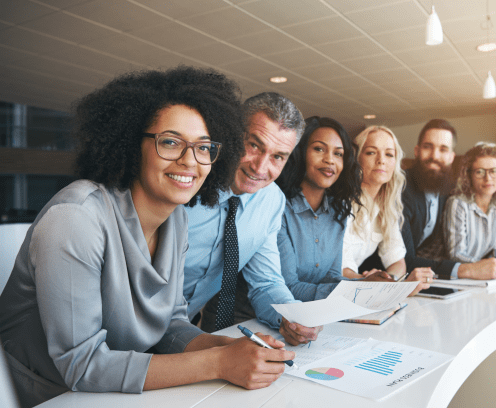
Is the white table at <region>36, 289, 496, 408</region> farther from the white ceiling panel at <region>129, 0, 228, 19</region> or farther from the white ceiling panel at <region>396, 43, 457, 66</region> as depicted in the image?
the white ceiling panel at <region>396, 43, 457, 66</region>

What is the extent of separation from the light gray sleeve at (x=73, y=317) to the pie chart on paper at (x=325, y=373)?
36cm

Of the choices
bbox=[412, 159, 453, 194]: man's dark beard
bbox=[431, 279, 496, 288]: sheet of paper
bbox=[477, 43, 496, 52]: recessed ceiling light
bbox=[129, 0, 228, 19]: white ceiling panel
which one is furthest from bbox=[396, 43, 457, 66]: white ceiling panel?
bbox=[431, 279, 496, 288]: sheet of paper

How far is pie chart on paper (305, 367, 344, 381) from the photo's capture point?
925mm

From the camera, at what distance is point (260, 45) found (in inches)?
190

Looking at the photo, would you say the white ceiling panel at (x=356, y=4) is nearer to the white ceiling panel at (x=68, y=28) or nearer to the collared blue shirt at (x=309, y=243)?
the white ceiling panel at (x=68, y=28)

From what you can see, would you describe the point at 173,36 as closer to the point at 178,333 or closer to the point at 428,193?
the point at 428,193

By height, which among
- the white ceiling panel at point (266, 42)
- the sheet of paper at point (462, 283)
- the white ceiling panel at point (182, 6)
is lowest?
the sheet of paper at point (462, 283)

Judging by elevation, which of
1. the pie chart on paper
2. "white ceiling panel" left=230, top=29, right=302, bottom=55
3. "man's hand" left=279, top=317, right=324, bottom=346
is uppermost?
"white ceiling panel" left=230, top=29, right=302, bottom=55

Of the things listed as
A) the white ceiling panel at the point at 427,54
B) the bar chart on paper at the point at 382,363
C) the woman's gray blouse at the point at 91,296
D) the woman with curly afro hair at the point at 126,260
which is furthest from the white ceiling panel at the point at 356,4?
the bar chart on paper at the point at 382,363

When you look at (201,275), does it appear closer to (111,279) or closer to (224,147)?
(224,147)

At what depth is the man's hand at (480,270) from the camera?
7.36 ft

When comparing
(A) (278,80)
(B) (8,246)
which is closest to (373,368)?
(B) (8,246)

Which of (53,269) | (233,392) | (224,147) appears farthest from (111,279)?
(224,147)

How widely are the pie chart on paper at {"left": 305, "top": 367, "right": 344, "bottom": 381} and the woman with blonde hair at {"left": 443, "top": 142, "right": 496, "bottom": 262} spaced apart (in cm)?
221
